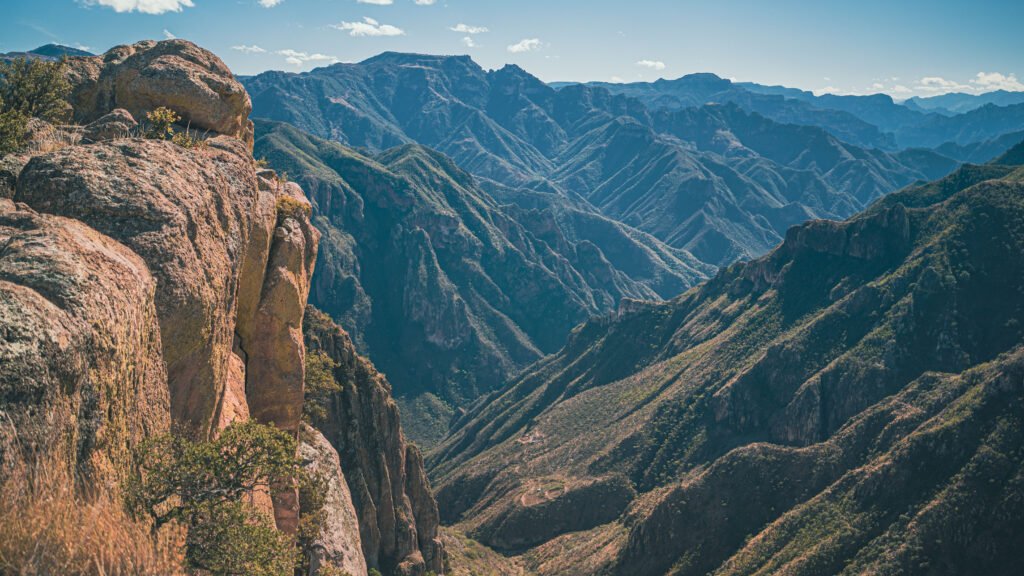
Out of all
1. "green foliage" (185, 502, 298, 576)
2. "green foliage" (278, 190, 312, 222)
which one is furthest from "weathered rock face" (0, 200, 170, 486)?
"green foliage" (278, 190, 312, 222)

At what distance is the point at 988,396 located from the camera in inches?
3435

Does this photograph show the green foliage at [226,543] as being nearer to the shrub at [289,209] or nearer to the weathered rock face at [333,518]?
the weathered rock face at [333,518]

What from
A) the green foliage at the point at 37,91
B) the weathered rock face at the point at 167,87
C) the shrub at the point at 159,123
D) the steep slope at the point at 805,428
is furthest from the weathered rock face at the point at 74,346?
the steep slope at the point at 805,428

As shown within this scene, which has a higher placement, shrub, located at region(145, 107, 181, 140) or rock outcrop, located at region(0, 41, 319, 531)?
shrub, located at region(145, 107, 181, 140)

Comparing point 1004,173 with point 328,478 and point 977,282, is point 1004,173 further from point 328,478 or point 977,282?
point 328,478

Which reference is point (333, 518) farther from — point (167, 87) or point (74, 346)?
point (74, 346)

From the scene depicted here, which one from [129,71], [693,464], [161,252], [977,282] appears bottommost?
[693,464]

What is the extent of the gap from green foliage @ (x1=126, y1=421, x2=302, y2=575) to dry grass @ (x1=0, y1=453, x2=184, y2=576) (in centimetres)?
215

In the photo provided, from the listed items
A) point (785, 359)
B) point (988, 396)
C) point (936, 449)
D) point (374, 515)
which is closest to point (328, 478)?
point (374, 515)

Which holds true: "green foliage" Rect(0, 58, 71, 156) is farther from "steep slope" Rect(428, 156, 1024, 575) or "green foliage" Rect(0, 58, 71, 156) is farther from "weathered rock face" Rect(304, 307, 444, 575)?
"steep slope" Rect(428, 156, 1024, 575)

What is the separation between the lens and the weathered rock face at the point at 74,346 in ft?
42.2

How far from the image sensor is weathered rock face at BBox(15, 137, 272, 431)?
19422mm

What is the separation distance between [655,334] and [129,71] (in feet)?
572

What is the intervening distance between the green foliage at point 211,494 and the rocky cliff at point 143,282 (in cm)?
71
